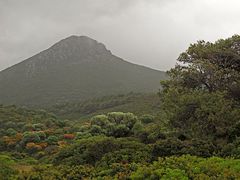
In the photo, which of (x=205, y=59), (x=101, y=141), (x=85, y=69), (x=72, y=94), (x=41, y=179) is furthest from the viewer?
(x=85, y=69)

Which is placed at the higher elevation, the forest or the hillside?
the forest

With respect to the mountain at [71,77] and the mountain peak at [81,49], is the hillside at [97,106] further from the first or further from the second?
the mountain peak at [81,49]

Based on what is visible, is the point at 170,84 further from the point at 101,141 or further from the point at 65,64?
the point at 65,64

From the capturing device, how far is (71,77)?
154500 mm

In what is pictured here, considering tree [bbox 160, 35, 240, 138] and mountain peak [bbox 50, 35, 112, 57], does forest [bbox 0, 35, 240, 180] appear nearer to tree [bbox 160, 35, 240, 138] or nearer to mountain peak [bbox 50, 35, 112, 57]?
tree [bbox 160, 35, 240, 138]

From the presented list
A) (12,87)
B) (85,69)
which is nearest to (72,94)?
(12,87)

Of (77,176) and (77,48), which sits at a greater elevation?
(77,48)

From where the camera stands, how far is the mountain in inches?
5167

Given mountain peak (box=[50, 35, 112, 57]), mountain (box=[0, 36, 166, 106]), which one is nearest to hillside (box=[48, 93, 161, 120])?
mountain (box=[0, 36, 166, 106])

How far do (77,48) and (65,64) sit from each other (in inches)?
798

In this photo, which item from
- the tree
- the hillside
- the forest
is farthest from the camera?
the hillside

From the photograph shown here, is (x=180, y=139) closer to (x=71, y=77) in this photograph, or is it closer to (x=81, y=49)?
(x=71, y=77)

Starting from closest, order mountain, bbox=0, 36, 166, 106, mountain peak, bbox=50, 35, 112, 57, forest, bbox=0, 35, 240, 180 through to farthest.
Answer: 1. forest, bbox=0, 35, 240, 180
2. mountain, bbox=0, 36, 166, 106
3. mountain peak, bbox=50, 35, 112, 57

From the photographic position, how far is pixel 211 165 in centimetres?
1432
